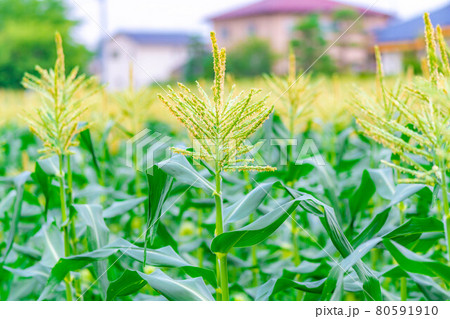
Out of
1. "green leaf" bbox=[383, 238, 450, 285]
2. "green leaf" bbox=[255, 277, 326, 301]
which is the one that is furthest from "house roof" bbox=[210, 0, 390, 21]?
"green leaf" bbox=[383, 238, 450, 285]

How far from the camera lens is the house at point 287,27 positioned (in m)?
24.8

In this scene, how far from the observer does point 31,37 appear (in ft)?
114

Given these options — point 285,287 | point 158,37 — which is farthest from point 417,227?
point 158,37

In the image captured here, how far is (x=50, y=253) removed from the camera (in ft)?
6.01

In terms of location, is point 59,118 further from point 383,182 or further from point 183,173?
point 383,182

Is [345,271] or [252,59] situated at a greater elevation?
[252,59]

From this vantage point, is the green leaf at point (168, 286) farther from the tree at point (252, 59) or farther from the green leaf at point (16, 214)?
the tree at point (252, 59)

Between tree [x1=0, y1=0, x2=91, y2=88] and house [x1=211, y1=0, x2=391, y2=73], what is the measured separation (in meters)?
10.9

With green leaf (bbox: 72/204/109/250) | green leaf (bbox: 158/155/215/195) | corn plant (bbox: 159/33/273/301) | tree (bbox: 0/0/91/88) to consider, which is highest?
tree (bbox: 0/0/91/88)

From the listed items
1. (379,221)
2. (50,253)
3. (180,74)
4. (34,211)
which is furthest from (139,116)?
(180,74)

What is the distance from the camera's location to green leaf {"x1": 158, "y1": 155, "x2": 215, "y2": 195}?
134 centimetres

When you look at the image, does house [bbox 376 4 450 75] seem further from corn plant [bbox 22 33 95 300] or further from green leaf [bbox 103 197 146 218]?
corn plant [bbox 22 33 95 300]

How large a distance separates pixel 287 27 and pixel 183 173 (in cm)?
2646

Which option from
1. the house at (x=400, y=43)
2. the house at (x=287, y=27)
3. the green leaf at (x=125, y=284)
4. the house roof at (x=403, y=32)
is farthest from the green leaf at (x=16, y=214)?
the house at (x=287, y=27)
